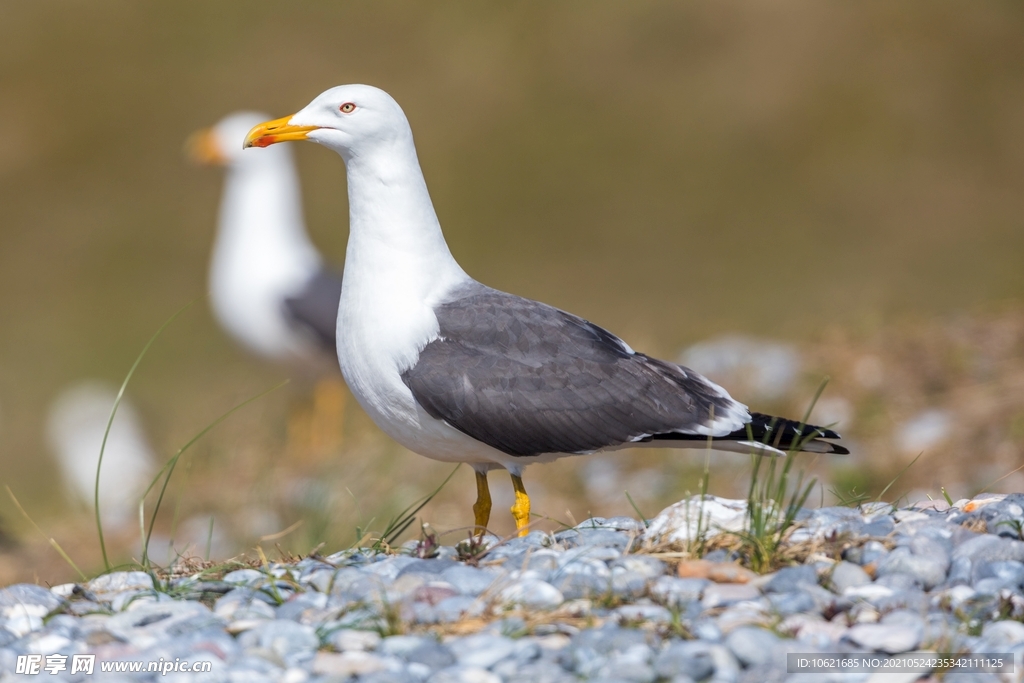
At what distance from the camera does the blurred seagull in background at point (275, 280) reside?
902 centimetres

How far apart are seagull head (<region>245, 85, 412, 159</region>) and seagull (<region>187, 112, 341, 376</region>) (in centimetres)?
443

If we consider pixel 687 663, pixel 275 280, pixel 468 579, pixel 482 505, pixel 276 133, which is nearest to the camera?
pixel 687 663

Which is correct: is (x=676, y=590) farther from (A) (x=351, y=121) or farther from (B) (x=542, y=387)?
(A) (x=351, y=121)

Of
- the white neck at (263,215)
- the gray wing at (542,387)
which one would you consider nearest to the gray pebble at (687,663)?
the gray wing at (542,387)

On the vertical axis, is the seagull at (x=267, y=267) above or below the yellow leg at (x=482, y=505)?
above

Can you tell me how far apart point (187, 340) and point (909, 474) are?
10.1m

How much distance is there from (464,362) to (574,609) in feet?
4.52

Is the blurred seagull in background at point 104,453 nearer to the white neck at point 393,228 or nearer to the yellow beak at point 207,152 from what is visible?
the yellow beak at point 207,152

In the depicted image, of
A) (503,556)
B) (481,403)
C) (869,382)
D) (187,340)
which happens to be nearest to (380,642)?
(503,556)

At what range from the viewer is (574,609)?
2.94 meters

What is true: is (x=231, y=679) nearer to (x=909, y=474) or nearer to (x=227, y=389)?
(x=909, y=474)

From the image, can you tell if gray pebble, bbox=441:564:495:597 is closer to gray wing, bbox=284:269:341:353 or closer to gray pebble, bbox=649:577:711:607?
gray pebble, bbox=649:577:711:607

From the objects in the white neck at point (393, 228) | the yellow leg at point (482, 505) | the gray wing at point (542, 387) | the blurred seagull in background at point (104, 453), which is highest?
the white neck at point (393, 228)

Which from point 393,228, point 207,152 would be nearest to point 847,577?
point 393,228
